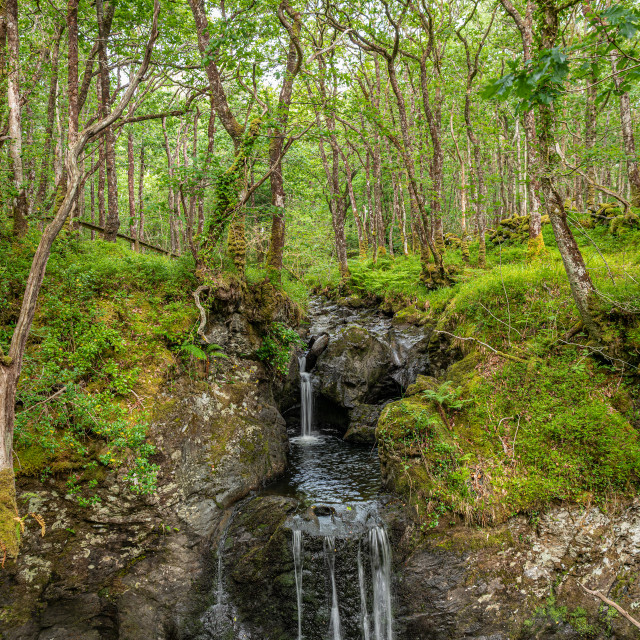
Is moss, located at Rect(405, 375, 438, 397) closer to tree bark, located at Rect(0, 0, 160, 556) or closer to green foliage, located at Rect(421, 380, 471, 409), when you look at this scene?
green foliage, located at Rect(421, 380, 471, 409)

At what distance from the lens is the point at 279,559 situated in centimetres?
679

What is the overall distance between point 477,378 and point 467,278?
6104mm

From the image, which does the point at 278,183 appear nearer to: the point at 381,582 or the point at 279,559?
the point at 279,559

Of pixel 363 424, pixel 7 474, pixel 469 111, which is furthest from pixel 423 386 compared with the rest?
pixel 469 111

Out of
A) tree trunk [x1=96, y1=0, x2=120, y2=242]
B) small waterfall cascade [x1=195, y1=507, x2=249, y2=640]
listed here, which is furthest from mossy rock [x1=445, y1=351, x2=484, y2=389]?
tree trunk [x1=96, y1=0, x2=120, y2=242]

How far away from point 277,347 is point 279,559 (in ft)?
16.6

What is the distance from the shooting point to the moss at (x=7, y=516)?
443cm

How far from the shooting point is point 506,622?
5633mm

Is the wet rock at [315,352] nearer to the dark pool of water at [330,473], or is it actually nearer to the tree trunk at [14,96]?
the dark pool of water at [330,473]

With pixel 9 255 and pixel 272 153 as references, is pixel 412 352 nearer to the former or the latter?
pixel 272 153

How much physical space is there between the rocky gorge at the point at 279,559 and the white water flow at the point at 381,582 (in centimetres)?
2

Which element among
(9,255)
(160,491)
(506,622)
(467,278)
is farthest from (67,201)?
(467,278)

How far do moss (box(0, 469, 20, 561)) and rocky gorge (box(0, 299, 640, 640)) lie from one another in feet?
3.76

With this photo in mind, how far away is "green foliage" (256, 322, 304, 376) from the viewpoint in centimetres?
1041
